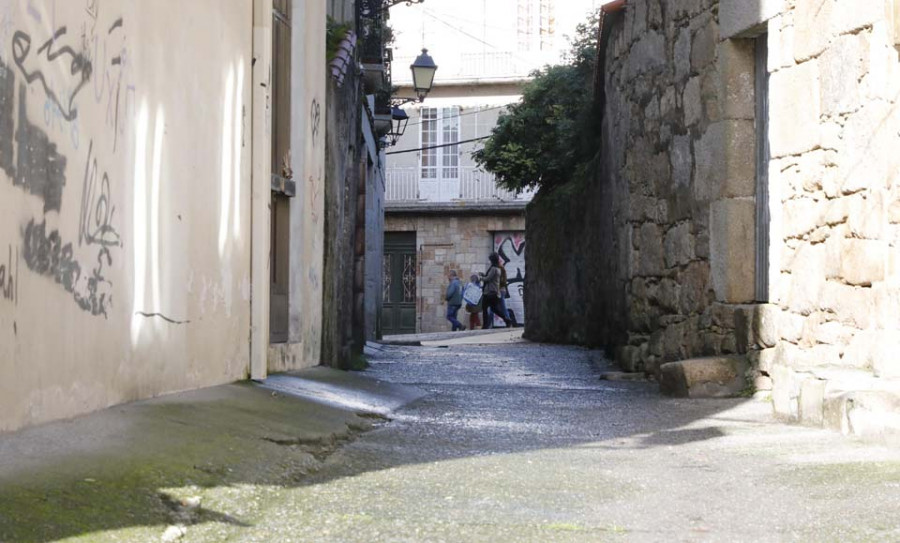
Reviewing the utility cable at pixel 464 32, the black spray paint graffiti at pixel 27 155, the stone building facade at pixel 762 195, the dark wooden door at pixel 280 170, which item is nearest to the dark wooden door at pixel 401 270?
the utility cable at pixel 464 32

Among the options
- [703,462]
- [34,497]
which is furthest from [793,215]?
[34,497]

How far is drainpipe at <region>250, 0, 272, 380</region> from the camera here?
6562mm

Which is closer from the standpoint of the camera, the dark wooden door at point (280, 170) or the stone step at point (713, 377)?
the stone step at point (713, 377)

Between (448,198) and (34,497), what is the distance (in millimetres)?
29339

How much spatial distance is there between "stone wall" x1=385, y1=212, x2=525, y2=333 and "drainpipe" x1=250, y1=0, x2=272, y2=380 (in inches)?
987

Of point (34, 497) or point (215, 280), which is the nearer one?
A: point (34, 497)

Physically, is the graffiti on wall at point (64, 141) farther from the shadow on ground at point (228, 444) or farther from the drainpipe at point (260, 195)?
the drainpipe at point (260, 195)

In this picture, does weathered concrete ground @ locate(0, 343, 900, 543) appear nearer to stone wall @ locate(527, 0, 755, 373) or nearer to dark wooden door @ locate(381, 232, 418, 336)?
stone wall @ locate(527, 0, 755, 373)

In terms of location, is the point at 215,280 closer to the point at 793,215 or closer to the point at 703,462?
the point at 703,462

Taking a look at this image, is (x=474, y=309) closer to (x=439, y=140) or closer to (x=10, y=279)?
(x=439, y=140)

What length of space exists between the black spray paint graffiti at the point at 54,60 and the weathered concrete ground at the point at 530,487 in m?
1.19

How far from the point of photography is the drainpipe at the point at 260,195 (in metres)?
6.56

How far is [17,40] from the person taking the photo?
3.57 metres

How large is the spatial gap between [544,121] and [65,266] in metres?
15.2
